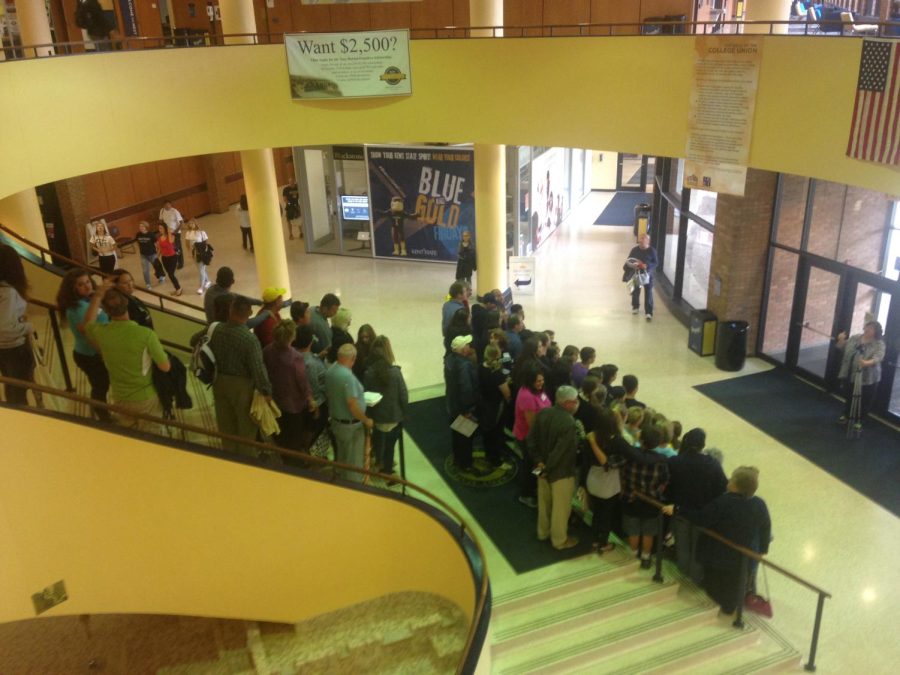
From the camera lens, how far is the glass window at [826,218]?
11141 mm

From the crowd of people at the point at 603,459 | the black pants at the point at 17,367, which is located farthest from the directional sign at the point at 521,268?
the black pants at the point at 17,367

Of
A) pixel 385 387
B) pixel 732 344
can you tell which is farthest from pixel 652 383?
pixel 385 387

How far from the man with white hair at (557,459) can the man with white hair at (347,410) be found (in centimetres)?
165

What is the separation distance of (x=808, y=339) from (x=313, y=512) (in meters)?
8.49

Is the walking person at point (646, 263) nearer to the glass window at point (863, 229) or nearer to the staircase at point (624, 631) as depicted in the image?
the glass window at point (863, 229)

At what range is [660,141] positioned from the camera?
11.0 m

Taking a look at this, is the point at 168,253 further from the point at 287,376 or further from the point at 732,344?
the point at 732,344

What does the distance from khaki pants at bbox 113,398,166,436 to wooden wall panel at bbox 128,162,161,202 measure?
1495 centimetres

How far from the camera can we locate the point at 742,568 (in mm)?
6656

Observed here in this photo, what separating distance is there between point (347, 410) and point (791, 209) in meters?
8.10

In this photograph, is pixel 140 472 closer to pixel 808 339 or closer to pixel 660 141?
pixel 660 141

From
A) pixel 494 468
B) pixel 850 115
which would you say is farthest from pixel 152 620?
pixel 850 115

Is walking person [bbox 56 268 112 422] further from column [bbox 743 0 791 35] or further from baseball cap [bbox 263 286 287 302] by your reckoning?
column [bbox 743 0 791 35]

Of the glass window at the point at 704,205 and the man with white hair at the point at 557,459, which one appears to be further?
the glass window at the point at 704,205
